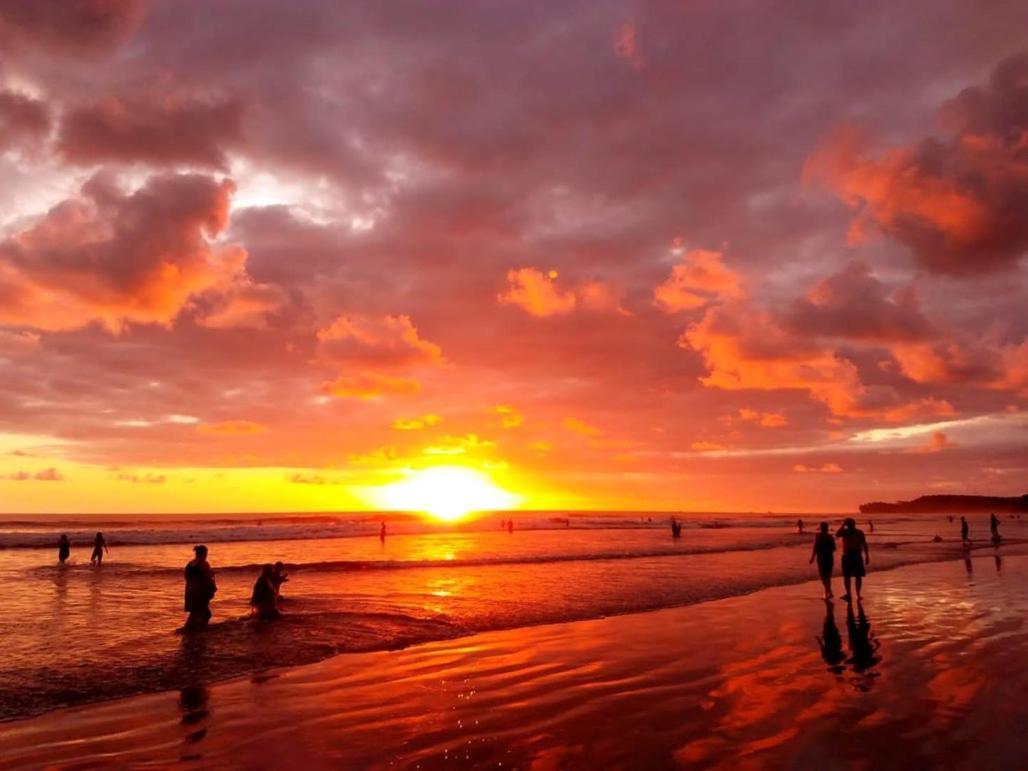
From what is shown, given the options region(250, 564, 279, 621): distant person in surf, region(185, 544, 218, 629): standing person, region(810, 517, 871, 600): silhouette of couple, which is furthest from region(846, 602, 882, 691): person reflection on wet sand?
region(185, 544, 218, 629): standing person

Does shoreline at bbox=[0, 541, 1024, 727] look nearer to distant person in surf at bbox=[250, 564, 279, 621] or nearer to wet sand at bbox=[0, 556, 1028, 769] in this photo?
distant person in surf at bbox=[250, 564, 279, 621]

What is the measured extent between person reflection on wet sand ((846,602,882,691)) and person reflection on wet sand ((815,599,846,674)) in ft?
0.66

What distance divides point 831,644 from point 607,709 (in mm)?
7105

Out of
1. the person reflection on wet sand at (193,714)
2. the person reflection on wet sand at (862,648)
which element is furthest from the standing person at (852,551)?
the person reflection on wet sand at (193,714)

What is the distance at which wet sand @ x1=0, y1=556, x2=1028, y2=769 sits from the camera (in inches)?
320

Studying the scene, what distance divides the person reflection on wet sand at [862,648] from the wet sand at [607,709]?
0.22 feet

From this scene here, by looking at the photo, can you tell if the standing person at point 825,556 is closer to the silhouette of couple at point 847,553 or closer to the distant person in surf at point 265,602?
the silhouette of couple at point 847,553

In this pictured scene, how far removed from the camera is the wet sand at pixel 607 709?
8.12m

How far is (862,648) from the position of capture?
14.0 meters

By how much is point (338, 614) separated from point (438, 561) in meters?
21.2

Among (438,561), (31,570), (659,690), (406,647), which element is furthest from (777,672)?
(31,570)

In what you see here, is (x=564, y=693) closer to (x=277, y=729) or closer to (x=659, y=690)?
(x=659, y=690)

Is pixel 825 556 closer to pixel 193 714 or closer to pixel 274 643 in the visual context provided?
pixel 274 643

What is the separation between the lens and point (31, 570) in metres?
37.2
